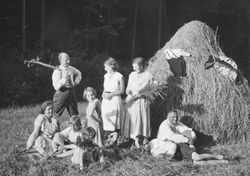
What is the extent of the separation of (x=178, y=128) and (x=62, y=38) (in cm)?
1502

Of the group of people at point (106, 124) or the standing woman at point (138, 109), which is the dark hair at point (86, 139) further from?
the standing woman at point (138, 109)

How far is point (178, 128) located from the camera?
25.2 feet

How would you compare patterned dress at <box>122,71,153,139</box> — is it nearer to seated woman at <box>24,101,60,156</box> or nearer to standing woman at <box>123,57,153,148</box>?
standing woman at <box>123,57,153,148</box>

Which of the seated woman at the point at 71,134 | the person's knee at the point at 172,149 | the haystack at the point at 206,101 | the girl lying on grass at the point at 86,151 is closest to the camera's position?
the girl lying on grass at the point at 86,151

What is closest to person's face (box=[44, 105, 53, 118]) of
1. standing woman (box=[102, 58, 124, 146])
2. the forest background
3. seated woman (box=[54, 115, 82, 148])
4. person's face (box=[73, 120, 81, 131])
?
seated woman (box=[54, 115, 82, 148])

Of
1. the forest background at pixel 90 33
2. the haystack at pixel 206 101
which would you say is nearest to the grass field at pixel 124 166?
the haystack at pixel 206 101

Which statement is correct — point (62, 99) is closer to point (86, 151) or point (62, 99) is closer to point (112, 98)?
point (112, 98)

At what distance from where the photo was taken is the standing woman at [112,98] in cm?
770

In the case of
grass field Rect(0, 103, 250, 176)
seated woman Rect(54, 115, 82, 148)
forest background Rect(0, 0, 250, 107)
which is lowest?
grass field Rect(0, 103, 250, 176)

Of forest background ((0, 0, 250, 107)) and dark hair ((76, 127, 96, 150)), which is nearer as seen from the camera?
dark hair ((76, 127, 96, 150))

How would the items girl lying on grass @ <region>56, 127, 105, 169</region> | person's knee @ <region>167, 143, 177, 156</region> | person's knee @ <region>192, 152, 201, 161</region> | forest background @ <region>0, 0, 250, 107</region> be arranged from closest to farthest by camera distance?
1. girl lying on grass @ <region>56, 127, 105, 169</region>
2. person's knee @ <region>192, 152, 201, 161</region>
3. person's knee @ <region>167, 143, 177, 156</region>
4. forest background @ <region>0, 0, 250, 107</region>

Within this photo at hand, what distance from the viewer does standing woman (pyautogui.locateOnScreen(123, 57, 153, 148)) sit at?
25.7 ft

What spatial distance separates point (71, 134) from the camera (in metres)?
7.32

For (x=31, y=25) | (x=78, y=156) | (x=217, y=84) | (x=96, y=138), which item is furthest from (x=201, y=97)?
(x=31, y=25)
